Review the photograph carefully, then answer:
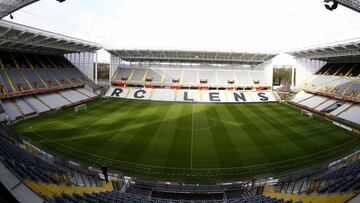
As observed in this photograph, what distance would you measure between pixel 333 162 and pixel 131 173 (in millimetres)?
13133

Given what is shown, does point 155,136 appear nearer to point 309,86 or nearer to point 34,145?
point 34,145

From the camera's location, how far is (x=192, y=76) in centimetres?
5178

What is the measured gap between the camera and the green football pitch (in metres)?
17.0

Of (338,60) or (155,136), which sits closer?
(155,136)

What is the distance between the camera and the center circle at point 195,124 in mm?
26531

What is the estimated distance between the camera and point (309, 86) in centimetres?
4516

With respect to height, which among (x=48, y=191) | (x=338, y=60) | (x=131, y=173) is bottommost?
(x=131, y=173)

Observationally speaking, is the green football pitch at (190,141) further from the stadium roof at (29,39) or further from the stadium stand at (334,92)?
the stadium roof at (29,39)

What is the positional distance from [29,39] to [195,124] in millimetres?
21637

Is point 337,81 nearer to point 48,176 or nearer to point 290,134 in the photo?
point 290,134

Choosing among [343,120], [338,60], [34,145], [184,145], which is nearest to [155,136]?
[184,145]

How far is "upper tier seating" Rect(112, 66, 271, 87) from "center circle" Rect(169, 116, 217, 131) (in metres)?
20.4

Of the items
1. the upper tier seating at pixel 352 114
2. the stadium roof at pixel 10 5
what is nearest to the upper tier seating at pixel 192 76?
the upper tier seating at pixel 352 114

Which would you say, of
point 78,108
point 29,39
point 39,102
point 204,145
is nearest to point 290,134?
point 204,145
